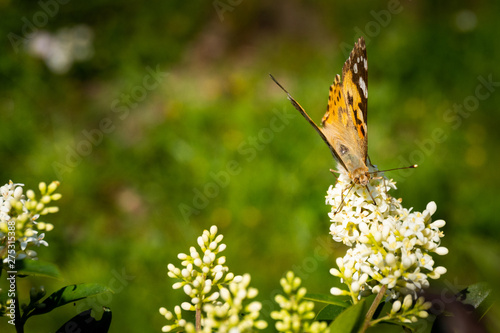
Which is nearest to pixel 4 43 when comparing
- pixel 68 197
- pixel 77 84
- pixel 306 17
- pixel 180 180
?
pixel 77 84

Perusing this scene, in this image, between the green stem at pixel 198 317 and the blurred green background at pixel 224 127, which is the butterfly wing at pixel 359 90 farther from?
the blurred green background at pixel 224 127

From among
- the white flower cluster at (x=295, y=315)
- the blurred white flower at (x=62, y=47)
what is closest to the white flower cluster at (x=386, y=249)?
the white flower cluster at (x=295, y=315)

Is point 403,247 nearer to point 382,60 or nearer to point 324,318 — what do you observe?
point 324,318

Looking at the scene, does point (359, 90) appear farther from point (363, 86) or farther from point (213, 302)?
point (213, 302)

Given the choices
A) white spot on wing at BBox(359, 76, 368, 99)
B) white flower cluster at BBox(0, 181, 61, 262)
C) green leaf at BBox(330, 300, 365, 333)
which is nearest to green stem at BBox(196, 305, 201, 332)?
green leaf at BBox(330, 300, 365, 333)

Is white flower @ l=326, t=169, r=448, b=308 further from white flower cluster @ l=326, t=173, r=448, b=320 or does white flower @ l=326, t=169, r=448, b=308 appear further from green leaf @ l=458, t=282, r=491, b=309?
green leaf @ l=458, t=282, r=491, b=309

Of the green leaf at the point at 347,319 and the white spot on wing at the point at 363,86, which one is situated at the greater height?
the white spot on wing at the point at 363,86

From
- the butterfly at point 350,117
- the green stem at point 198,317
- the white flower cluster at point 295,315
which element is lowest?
the white flower cluster at point 295,315
